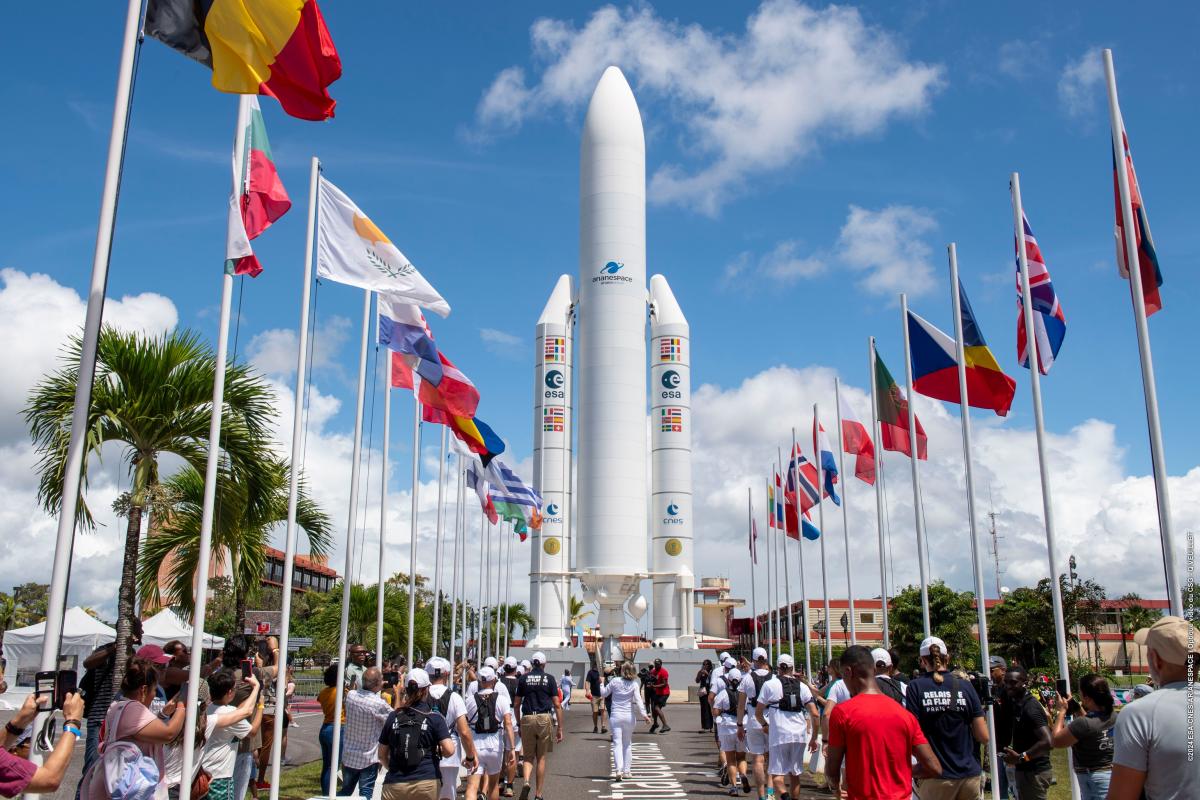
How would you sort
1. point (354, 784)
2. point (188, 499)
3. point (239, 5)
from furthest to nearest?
point (188, 499) → point (354, 784) → point (239, 5)

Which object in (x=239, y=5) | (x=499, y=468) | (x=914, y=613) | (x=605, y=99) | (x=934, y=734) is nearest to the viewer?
(x=239, y=5)

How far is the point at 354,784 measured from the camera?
1080 cm

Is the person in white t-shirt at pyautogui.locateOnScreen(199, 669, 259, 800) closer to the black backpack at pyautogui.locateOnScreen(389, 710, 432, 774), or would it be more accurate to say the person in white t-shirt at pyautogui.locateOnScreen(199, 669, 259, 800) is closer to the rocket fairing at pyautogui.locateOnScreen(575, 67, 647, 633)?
the black backpack at pyautogui.locateOnScreen(389, 710, 432, 774)

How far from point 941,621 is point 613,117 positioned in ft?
113

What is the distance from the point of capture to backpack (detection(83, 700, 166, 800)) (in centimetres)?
615

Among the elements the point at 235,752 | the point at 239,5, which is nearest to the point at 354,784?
the point at 235,752

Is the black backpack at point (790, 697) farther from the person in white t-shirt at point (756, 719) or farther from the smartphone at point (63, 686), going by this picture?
the smartphone at point (63, 686)

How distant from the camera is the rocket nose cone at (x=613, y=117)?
47781 millimetres

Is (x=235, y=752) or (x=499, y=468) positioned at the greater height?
(x=499, y=468)

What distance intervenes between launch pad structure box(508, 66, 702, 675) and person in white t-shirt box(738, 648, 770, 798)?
30946mm

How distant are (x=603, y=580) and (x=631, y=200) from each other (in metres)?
17.4

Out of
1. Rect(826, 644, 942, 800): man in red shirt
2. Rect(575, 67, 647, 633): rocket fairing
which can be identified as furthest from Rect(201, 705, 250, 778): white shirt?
Rect(575, 67, 647, 633): rocket fairing

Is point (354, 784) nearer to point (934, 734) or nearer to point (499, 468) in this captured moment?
point (934, 734)

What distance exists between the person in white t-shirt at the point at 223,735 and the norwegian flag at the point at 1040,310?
428 inches
